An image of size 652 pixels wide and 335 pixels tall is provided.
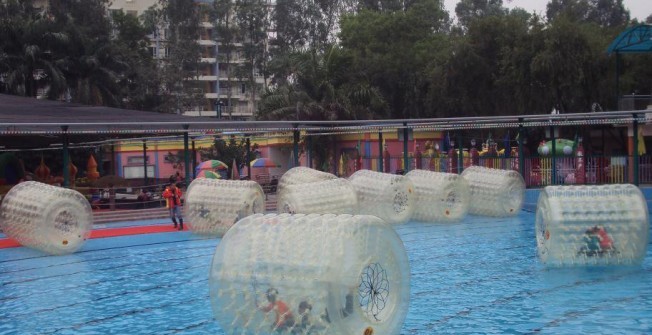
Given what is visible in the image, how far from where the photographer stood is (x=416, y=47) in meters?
50.2

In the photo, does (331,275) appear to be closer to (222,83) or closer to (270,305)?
(270,305)

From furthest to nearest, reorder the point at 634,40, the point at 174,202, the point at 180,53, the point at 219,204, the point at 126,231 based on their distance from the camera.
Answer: the point at 180,53
the point at 634,40
the point at 174,202
the point at 126,231
the point at 219,204

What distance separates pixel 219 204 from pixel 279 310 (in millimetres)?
11465

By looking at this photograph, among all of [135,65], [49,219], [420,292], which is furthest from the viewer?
[135,65]

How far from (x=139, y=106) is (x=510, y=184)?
32.0m

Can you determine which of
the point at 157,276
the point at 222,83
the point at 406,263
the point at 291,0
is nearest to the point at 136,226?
the point at 157,276

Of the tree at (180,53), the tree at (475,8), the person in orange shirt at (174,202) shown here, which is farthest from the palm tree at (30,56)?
the tree at (475,8)

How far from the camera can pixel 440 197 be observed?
21.4 m

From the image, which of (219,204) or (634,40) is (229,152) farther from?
(219,204)

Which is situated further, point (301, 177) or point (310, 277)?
point (301, 177)

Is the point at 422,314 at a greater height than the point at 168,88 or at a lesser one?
lesser

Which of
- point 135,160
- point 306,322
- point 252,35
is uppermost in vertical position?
point 252,35

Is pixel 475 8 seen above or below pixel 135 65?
above

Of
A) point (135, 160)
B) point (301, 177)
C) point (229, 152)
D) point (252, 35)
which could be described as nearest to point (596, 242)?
point (301, 177)
